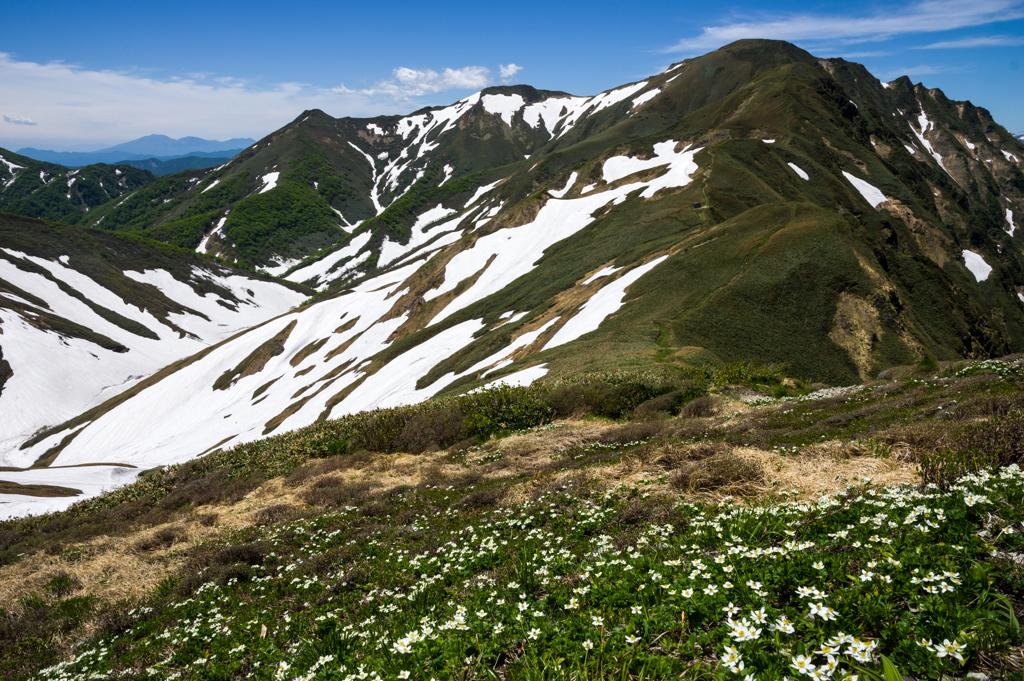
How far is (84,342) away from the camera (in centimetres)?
13588

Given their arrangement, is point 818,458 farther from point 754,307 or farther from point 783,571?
point 754,307

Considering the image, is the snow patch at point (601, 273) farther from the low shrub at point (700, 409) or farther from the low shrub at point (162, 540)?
the low shrub at point (162, 540)

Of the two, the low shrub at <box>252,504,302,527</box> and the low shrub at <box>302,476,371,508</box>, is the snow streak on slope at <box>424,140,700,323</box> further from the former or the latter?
the low shrub at <box>252,504,302,527</box>

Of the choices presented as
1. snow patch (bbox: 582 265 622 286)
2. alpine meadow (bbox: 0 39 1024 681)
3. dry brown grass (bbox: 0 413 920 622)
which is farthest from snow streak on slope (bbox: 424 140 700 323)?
dry brown grass (bbox: 0 413 920 622)

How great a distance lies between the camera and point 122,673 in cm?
692

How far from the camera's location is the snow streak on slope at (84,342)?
115 meters

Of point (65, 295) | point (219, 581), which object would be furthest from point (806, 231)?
point (65, 295)

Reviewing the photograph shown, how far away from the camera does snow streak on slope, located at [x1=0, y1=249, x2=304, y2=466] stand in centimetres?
11500

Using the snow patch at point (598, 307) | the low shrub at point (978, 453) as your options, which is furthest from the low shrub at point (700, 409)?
the snow patch at point (598, 307)

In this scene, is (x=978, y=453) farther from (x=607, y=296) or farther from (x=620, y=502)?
(x=607, y=296)

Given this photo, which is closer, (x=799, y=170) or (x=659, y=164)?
(x=799, y=170)

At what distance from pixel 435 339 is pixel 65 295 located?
507 feet

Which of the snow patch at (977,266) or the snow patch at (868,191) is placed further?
the snow patch at (977,266)

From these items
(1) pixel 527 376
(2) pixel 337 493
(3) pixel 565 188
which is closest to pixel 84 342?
(3) pixel 565 188
